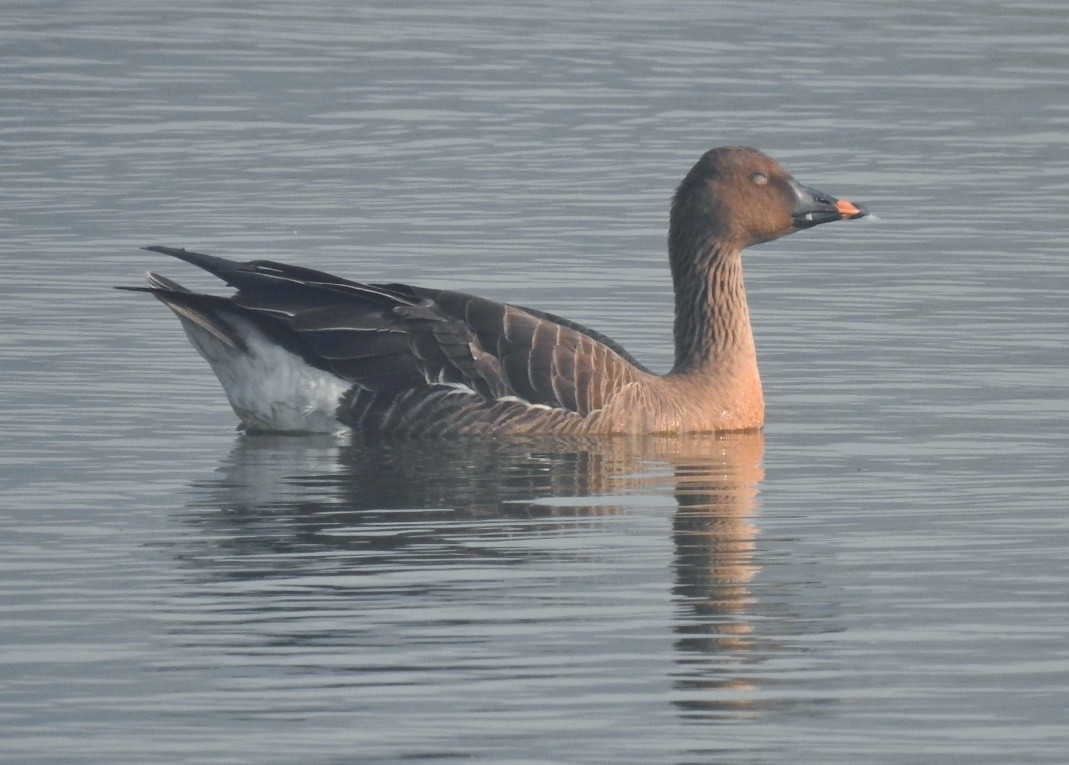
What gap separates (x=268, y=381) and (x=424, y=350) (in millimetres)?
876

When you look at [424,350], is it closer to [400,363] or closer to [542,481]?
[400,363]

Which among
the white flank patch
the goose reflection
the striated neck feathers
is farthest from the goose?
the striated neck feathers

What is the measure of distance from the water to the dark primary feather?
263 millimetres

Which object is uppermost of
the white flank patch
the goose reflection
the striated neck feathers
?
the striated neck feathers

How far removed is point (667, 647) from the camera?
8734mm

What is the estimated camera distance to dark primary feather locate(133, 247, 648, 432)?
12977mm

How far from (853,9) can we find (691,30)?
4513 mm

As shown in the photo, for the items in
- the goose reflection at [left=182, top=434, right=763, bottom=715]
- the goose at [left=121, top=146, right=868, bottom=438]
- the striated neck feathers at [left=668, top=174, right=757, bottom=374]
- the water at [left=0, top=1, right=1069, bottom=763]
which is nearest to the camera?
the water at [left=0, top=1, right=1069, bottom=763]

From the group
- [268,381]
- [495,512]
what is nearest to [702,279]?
[268,381]

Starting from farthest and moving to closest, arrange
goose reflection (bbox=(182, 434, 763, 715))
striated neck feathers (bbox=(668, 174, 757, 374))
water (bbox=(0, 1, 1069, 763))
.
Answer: striated neck feathers (bbox=(668, 174, 757, 374)) → goose reflection (bbox=(182, 434, 763, 715)) → water (bbox=(0, 1, 1069, 763))

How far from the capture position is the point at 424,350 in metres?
13.1

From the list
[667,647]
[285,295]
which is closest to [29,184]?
[285,295]

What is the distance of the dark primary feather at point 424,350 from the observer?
511 inches

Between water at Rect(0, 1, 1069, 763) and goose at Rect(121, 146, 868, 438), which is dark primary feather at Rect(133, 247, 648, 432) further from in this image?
water at Rect(0, 1, 1069, 763)
